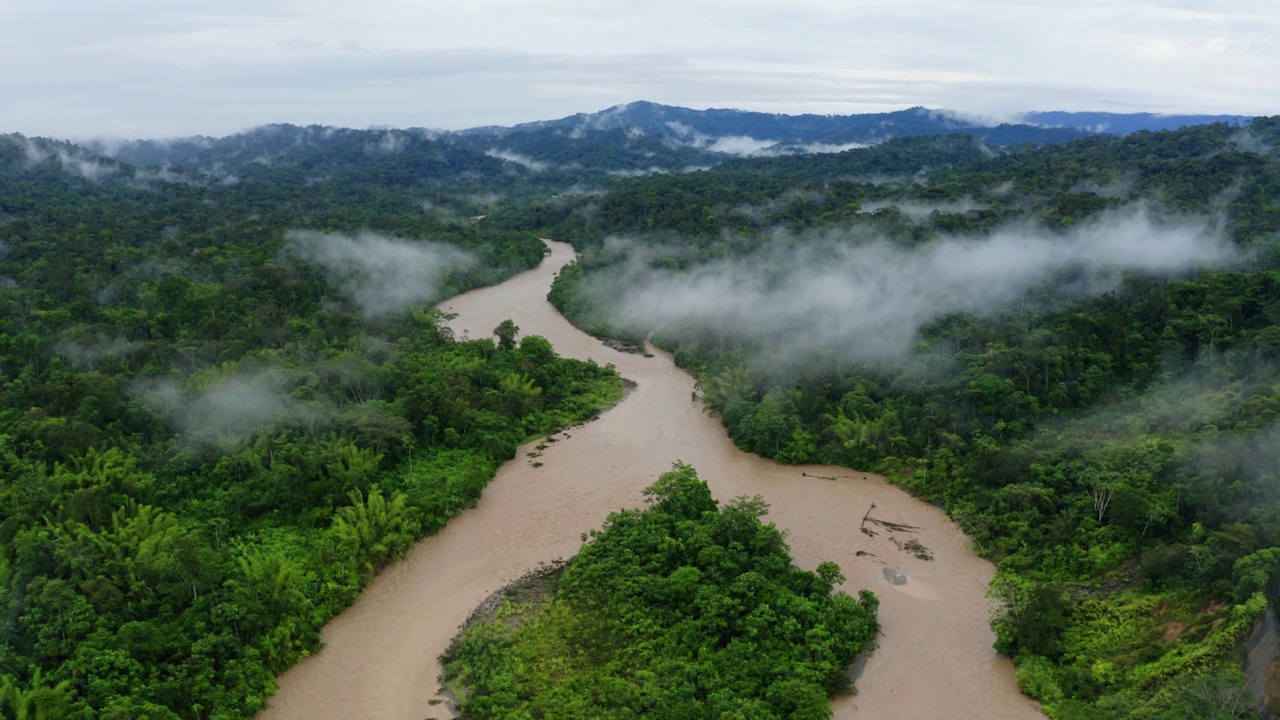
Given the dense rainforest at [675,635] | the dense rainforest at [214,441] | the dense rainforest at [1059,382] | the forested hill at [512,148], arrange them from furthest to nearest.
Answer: the forested hill at [512,148] < the dense rainforest at [1059,382] < the dense rainforest at [214,441] < the dense rainforest at [675,635]

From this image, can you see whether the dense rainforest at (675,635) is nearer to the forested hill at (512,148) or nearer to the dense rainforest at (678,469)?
the dense rainforest at (678,469)

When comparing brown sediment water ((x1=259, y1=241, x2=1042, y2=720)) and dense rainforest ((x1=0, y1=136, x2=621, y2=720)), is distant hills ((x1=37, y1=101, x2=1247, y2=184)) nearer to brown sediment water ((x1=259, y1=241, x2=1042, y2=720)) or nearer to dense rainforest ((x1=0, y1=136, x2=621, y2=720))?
dense rainforest ((x1=0, y1=136, x2=621, y2=720))

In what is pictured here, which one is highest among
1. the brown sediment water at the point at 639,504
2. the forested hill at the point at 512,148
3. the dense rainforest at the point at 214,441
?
the forested hill at the point at 512,148

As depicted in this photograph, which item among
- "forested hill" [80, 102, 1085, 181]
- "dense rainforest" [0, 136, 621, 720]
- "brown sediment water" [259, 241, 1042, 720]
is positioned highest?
"forested hill" [80, 102, 1085, 181]

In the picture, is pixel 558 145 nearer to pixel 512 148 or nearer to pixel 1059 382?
pixel 512 148

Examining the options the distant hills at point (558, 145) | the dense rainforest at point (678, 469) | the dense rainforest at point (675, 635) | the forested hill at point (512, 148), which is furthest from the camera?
the distant hills at point (558, 145)

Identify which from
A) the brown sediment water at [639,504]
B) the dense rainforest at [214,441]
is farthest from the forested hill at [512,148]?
the brown sediment water at [639,504]

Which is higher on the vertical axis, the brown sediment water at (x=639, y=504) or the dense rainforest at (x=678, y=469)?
the dense rainforest at (x=678, y=469)

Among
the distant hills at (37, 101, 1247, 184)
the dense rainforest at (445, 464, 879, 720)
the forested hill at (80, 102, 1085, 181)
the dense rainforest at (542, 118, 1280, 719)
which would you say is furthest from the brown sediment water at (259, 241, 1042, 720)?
the distant hills at (37, 101, 1247, 184)
